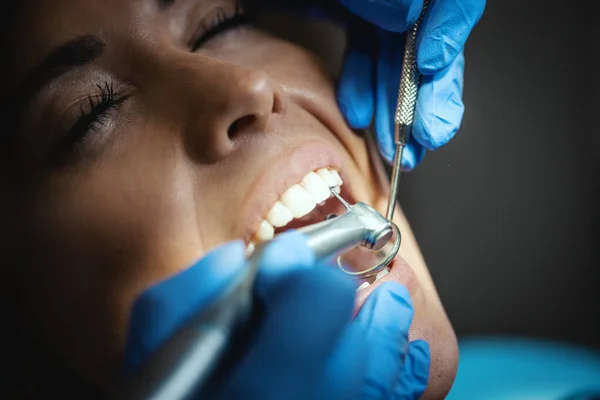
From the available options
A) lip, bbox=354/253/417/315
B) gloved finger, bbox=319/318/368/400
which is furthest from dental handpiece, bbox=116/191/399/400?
lip, bbox=354/253/417/315

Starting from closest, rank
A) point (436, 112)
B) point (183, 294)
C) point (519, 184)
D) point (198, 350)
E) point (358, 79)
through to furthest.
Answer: point (198, 350)
point (183, 294)
point (436, 112)
point (358, 79)
point (519, 184)

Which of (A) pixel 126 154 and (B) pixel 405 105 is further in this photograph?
(B) pixel 405 105

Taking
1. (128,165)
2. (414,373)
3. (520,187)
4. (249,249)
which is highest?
(128,165)

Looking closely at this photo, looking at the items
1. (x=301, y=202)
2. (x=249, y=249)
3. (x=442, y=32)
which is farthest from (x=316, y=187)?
(x=442, y=32)

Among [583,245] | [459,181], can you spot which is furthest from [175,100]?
[583,245]

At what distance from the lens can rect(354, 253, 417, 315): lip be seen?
0.87 m

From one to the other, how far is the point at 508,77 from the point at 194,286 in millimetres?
1039

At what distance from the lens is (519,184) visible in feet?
4.69

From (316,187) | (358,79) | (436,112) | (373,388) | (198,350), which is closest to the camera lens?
(198,350)

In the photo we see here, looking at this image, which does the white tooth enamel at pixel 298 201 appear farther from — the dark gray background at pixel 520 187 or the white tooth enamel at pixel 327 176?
the dark gray background at pixel 520 187

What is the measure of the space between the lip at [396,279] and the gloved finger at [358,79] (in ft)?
0.86

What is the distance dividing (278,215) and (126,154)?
0.25m

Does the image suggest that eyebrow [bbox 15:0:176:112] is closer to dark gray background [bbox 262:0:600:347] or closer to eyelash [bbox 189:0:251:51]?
eyelash [bbox 189:0:251:51]

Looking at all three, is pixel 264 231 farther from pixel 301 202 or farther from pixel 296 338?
pixel 296 338
